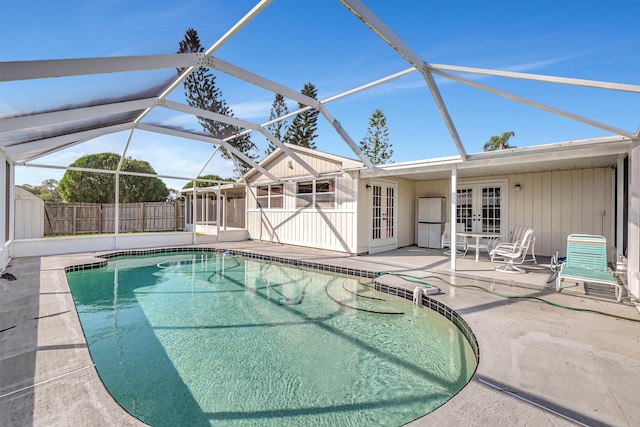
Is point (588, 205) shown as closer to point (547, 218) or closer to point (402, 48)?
point (547, 218)

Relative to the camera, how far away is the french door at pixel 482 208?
8.16 metres

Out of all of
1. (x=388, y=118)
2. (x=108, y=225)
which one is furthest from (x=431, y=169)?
(x=388, y=118)

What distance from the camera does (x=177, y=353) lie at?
3.11 metres

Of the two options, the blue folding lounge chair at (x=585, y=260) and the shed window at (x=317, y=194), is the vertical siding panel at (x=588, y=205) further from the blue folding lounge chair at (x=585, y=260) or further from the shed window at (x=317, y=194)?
the shed window at (x=317, y=194)

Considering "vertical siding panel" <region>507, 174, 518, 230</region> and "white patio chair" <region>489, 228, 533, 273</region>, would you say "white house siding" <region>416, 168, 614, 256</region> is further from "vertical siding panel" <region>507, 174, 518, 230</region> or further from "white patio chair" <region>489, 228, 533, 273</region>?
"white patio chair" <region>489, 228, 533, 273</region>

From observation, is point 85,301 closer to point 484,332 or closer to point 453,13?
point 484,332

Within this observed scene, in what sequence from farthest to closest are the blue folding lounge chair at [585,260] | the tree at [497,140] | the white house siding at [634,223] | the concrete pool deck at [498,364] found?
the tree at [497,140] < the blue folding lounge chair at [585,260] < the white house siding at [634,223] < the concrete pool deck at [498,364]

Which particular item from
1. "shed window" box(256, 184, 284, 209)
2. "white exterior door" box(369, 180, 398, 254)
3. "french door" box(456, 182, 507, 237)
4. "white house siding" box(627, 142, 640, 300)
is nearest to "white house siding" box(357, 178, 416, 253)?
"white exterior door" box(369, 180, 398, 254)

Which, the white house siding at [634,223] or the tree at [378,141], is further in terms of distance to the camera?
the tree at [378,141]

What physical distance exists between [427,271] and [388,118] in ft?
61.3

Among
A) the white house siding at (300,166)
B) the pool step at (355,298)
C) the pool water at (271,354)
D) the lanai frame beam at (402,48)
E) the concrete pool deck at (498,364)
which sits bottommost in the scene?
the pool water at (271,354)

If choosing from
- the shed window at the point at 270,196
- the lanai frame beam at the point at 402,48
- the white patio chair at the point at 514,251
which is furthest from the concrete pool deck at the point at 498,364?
the shed window at the point at 270,196

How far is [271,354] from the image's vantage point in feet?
10.1

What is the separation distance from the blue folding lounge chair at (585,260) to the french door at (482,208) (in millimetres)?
3364
